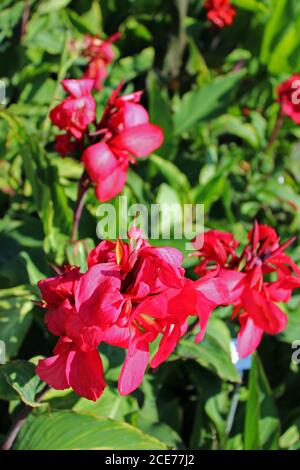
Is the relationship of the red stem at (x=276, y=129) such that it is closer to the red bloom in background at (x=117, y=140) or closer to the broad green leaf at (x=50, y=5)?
the broad green leaf at (x=50, y=5)

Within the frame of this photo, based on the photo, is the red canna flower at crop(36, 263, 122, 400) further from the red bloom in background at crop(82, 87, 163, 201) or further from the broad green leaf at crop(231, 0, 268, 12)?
the broad green leaf at crop(231, 0, 268, 12)

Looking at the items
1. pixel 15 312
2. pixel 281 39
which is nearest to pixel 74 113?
pixel 15 312

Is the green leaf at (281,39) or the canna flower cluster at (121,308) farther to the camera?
the green leaf at (281,39)

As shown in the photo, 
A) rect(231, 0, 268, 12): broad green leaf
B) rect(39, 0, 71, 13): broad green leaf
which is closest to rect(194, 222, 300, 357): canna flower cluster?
rect(39, 0, 71, 13): broad green leaf

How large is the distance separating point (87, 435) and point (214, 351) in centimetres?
31

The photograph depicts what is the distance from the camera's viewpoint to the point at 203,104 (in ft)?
6.05

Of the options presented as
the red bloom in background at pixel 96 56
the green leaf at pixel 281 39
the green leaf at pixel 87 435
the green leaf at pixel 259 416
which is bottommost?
the green leaf at pixel 259 416

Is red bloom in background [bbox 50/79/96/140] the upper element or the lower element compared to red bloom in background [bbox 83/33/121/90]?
upper

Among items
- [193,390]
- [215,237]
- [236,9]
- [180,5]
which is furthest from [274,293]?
[236,9]

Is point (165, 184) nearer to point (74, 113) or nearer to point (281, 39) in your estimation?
point (74, 113)

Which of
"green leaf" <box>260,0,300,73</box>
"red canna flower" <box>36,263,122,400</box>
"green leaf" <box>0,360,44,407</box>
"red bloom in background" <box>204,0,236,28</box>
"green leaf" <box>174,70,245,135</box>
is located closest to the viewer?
"red canna flower" <box>36,263,122,400</box>

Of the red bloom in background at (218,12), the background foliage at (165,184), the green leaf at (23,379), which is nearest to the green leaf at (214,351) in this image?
the background foliage at (165,184)

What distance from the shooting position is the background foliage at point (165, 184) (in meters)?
1.08

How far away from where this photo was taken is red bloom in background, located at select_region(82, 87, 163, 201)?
0.98 meters
